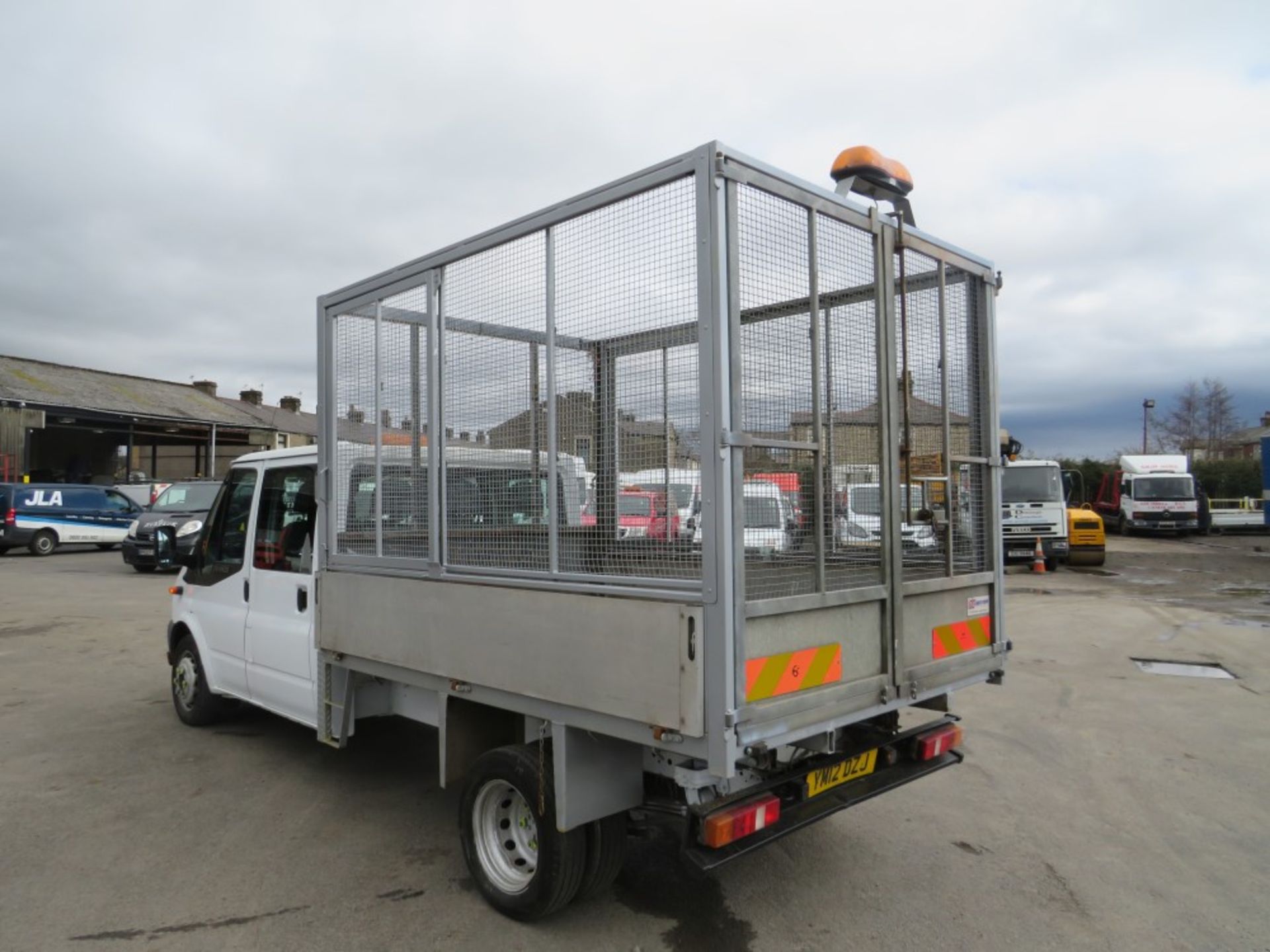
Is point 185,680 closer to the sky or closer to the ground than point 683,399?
closer to the ground

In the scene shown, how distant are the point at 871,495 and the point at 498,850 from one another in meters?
2.22

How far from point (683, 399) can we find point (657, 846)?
251 cm

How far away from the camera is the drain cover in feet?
26.9

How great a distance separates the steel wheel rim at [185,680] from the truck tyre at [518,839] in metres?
3.42

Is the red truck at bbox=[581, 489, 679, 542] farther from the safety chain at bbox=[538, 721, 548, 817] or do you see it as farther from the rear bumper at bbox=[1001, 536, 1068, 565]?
the rear bumper at bbox=[1001, 536, 1068, 565]

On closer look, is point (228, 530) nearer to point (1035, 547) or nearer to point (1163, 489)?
point (1035, 547)

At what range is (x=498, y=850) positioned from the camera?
3654 millimetres

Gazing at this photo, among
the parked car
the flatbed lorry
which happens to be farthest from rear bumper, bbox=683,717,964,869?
the parked car

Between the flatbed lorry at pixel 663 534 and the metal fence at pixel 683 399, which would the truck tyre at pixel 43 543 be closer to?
the flatbed lorry at pixel 663 534

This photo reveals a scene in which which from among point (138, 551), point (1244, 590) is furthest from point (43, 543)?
point (1244, 590)

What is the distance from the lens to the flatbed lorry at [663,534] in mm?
2855

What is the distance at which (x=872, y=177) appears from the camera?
11.7 feet

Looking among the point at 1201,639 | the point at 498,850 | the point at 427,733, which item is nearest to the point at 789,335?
the point at 498,850

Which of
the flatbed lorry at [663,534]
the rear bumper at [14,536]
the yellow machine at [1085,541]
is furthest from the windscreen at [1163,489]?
the rear bumper at [14,536]
